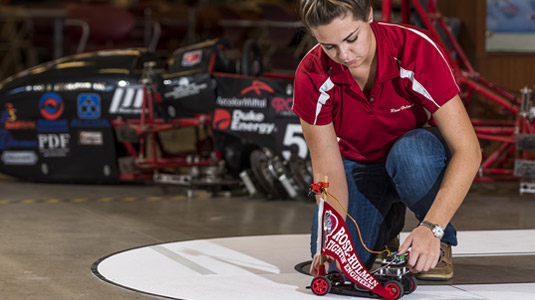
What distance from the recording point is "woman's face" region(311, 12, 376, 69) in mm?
2303

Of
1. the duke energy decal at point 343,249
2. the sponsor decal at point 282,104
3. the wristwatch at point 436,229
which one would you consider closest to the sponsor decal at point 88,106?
the sponsor decal at point 282,104

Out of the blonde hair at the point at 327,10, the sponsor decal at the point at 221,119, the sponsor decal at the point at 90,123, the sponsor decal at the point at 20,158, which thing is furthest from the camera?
the sponsor decal at the point at 20,158

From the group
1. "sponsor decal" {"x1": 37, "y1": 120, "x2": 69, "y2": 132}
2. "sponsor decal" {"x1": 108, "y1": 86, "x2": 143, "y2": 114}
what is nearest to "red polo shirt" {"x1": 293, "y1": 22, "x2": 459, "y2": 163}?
"sponsor decal" {"x1": 108, "y1": 86, "x2": 143, "y2": 114}

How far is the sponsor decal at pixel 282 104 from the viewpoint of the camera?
16.9 feet

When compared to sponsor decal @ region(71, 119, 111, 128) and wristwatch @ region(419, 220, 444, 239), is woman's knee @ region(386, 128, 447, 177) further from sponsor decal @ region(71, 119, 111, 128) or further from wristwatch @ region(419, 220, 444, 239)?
sponsor decal @ region(71, 119, 111, 128)

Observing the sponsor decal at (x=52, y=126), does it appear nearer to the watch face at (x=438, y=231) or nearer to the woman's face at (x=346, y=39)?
the woman's face at (x=346, y=39)

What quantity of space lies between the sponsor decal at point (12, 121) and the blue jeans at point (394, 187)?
11.0 feet

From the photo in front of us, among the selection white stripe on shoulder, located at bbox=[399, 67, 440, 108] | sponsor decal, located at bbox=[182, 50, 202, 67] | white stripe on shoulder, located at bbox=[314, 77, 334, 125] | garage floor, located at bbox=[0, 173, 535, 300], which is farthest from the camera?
sponsor decal, located at bbox=[182, 50, 202, 67]

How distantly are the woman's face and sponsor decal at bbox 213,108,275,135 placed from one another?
2.74 metres

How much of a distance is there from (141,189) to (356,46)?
11.4 ft

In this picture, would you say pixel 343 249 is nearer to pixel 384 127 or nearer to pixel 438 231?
pixel 438 231

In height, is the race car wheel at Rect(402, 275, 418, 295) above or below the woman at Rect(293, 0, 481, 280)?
below

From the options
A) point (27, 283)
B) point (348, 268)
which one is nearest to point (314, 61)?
point (348, 268)

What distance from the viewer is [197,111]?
5414 millimetres
